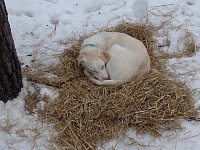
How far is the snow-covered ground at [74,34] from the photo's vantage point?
359 centimetres

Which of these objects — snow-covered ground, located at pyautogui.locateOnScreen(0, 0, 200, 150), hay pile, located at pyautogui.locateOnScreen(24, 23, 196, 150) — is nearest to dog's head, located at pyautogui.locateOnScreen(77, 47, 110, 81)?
hay pile, located at pyautogui.locateOnScreen(24, 23, 196, 150)

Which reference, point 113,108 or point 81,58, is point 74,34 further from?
point 113,108

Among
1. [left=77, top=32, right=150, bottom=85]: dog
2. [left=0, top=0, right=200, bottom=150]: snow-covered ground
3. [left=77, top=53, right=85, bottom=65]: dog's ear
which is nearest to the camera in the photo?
[left=0, top=0, right=200, bottom=150]: snow-covered ground

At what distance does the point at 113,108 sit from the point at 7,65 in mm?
1095

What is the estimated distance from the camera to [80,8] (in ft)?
17.5

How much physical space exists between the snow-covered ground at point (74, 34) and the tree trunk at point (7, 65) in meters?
0.10

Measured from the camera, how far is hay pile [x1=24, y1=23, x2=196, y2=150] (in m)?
3.64

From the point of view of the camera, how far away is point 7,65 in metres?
3.78

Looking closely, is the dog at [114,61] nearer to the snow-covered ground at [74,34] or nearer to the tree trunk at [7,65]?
the snow-covered ground at [74,34]

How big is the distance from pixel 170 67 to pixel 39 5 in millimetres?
2035

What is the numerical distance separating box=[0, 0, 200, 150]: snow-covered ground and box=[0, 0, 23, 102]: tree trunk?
10 centimetres

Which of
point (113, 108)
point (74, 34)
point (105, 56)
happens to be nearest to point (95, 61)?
point (105, 56)

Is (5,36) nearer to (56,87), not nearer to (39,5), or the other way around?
(56,87)

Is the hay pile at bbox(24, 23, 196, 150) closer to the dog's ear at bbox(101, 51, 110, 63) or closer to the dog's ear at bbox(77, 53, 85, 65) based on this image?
the dog's ear at bbox(77, 53, 85, 65)
